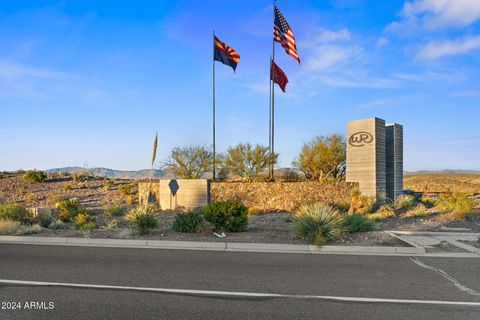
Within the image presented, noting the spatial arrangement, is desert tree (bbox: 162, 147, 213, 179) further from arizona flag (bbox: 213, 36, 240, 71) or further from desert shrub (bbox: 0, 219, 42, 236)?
desert shrub (bbox: 0, 219, 42, 236)

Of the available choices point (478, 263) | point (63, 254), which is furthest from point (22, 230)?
point (478, 263)

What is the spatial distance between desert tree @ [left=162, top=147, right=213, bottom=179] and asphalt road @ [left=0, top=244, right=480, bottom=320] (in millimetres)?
25041

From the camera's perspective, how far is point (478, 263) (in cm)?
901

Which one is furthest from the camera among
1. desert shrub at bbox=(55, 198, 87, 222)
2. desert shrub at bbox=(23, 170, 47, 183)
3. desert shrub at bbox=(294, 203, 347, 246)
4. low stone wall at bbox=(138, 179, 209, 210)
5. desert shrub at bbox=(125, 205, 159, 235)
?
desert shrub at bbox=(23, 170, 47, 183)

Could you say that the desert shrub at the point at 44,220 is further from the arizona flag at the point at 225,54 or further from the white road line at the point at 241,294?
the arizona flag at the point at 225,54

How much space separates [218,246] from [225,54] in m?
19.9

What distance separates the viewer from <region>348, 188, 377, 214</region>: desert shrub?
21375 mm

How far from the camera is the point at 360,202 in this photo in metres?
22.8

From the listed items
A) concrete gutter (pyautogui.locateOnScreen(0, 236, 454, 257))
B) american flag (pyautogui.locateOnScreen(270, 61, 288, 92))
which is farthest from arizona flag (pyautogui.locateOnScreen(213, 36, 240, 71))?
concrete gutter (pyautogui.locateOnScreen(0, 236, 454, 257))

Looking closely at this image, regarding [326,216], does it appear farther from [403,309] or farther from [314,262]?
[403,309]

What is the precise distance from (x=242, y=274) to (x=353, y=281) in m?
2.07

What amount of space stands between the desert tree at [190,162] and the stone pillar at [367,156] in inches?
561

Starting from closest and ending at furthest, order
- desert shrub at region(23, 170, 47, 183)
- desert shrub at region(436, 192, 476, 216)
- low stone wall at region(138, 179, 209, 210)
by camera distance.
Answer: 1. desert shrub at region(436, 192, 476, 216)
2. low stone wall at region(138, 179, 209, 210)
3. desert shrub at region(23, 170, 47, 183)

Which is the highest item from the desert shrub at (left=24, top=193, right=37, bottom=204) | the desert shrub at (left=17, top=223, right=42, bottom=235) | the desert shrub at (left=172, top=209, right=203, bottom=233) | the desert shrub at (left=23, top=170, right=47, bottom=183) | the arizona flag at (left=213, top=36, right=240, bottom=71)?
the arizona flag at (left=213, top=36, right=240, bottom=71)
